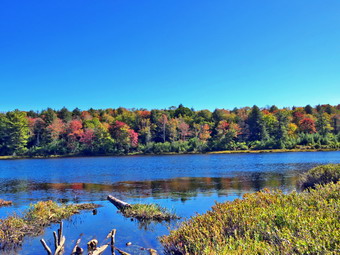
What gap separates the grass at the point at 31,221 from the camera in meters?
13.1

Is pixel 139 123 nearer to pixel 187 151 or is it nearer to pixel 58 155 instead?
pixel 187 151

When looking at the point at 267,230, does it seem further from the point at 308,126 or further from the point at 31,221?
the point at 308,126

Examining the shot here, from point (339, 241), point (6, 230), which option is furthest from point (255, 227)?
point (6, 230)

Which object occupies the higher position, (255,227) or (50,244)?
(255,227)

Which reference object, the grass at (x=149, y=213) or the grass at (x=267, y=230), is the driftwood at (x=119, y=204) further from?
the grass at (x=267, y=230)

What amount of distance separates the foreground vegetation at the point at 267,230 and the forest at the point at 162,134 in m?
93.3

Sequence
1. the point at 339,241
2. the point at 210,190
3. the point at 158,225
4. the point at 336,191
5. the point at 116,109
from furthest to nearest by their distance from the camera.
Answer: the point at 116,109 < the point at 210,190 < the point at 158,225 < the point at 336,191 < the point at 339,241

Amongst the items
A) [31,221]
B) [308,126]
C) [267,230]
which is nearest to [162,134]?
[308,126]

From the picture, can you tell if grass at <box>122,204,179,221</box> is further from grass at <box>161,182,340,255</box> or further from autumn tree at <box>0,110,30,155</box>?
autumn tree at <box>0,110,30,155</box>

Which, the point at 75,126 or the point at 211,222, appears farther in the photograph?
the point at 75,126

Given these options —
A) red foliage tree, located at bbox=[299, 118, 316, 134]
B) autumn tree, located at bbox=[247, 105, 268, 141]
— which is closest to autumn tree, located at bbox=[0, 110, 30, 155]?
autumn tree, located at bbox=[247, 105, 268, 141]

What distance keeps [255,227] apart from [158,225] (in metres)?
8.18

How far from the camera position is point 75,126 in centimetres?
10731

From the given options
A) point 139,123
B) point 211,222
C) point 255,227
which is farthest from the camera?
point 139,123
